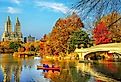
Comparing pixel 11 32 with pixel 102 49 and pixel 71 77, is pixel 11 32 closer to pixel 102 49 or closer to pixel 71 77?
pixel 102 49

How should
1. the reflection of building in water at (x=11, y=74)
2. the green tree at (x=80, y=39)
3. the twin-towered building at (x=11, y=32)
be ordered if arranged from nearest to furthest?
the reflection of building in water at (x=11, y=74) → the green tree at (x=80, y=39) → the twin-towered building at (x=11, y=32)

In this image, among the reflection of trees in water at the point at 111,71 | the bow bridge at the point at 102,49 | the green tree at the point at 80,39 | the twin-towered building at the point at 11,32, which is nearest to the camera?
the reflection of trees in water at the point at 111,71

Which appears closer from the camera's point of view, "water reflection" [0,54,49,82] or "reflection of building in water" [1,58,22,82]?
→ "water reflection" [0,54,49,82]

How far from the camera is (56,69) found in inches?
1528

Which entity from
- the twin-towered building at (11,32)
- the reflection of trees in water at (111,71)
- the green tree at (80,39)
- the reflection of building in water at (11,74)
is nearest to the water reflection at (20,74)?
the reflection of building in water at (11,74)

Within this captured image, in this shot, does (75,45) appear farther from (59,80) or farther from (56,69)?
(59,80)

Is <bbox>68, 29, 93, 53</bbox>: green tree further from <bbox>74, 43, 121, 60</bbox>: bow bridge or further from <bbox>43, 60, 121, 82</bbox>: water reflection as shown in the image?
<bbox>43, 60, 121, 82</bbox>: water reflection

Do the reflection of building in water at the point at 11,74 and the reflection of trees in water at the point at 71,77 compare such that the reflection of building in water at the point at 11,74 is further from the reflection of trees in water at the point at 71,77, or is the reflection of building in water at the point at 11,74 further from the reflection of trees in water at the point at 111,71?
the reflection of trees in water at the point at 111,71

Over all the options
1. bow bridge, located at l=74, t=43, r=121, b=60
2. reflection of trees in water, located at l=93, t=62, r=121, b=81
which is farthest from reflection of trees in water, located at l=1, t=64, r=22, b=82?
bow bridge, located at l=74, t=43, r=121, b=60

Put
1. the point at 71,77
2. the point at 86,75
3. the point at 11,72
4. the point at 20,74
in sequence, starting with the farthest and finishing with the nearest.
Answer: the point at 11,72 → the point at 20,74 → the point at 86,75 → the point at 71,77

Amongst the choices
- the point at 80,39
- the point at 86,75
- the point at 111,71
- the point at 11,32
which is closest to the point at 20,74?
the point at 86,75

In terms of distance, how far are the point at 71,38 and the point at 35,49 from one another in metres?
48.5

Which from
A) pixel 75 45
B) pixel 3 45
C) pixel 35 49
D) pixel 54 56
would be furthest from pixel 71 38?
pixel 3 45

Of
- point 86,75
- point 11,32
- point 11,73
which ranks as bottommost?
point 86,75
